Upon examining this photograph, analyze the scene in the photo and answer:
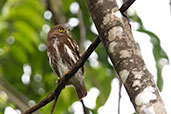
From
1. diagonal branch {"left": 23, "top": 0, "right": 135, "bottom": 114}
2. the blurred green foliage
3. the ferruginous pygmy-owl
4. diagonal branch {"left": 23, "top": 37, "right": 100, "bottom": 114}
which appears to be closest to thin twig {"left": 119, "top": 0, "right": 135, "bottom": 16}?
diagonal branch {"left": 23, "top": 0, "right": 135, "bottom": 114}

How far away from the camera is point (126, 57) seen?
1948mm

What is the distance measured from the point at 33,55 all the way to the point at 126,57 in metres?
2.35

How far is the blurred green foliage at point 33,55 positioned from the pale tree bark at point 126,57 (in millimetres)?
1331

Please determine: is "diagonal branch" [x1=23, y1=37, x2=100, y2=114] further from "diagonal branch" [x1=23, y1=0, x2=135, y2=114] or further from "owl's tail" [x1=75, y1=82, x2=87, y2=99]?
"owl's tail" [x1=75, y1=82, x2=87, y2=99]

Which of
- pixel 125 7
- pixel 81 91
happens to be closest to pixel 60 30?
pixel 81 91

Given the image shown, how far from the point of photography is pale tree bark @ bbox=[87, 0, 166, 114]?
1.74 metres

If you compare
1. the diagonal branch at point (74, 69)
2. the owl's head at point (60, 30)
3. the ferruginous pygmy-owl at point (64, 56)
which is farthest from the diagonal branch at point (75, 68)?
the owl's head at point (60, 30)

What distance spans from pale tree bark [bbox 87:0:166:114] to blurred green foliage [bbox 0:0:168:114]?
52.4 inches

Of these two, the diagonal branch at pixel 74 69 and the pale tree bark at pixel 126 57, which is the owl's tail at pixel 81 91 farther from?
the pale tree bark at pixel 126 57

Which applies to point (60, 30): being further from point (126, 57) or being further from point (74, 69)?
point (126, 57)

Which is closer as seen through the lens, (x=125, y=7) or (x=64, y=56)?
(x=125, y=7)

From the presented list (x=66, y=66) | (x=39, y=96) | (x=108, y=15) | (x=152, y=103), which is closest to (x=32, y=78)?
(x=39, y=96)

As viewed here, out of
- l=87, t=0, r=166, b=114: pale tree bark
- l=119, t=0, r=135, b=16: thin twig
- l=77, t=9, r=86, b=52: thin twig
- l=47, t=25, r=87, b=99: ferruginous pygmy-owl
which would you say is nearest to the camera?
l=87, t=0, r=166, b=114: pale tree bark

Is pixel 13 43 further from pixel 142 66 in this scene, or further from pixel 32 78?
pixel 142 66
